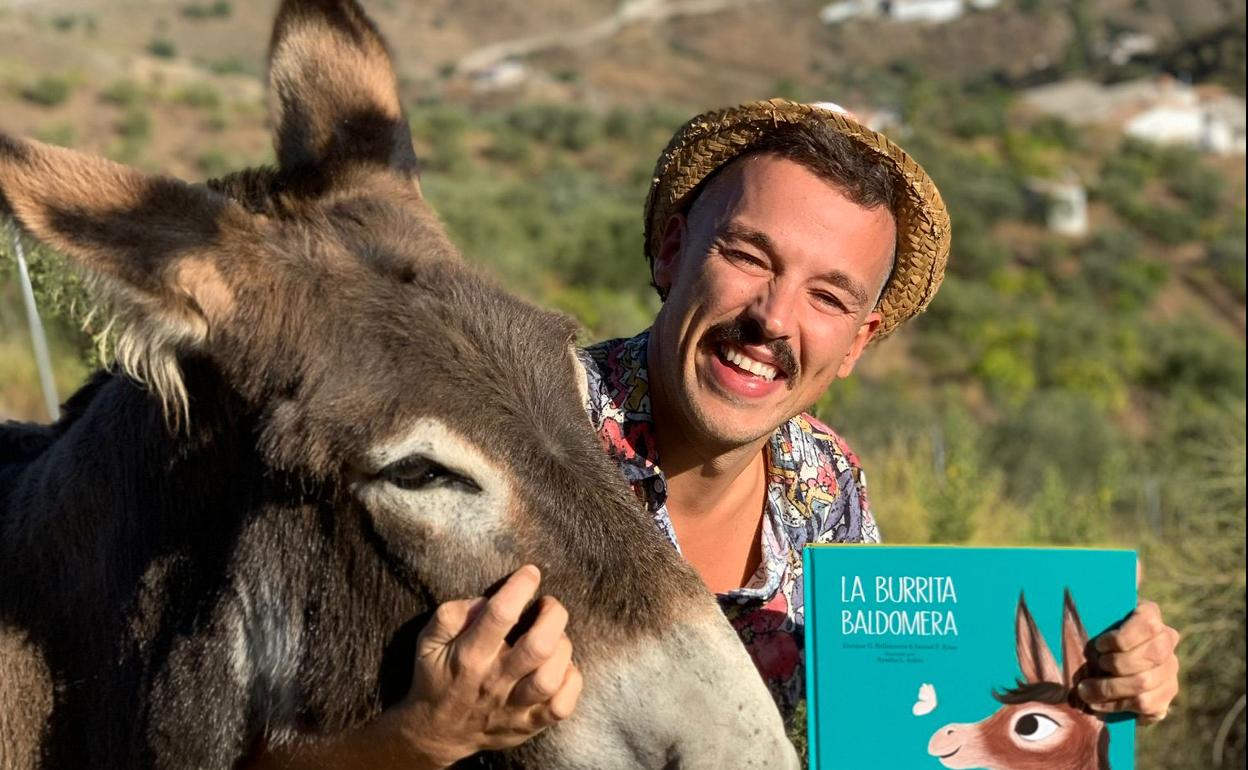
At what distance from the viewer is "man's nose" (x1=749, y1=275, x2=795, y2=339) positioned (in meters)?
3.11

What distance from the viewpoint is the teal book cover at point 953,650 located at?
2.60 m

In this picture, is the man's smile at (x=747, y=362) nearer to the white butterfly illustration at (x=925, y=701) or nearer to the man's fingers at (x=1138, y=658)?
the white butterfly illustration at (x=925, y=701)

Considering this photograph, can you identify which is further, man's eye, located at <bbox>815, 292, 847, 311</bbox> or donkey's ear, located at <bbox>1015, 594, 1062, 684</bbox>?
man's eye, located at <bbox>815, 292, 847, 311</bbox>

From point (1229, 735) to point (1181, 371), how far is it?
21.7m

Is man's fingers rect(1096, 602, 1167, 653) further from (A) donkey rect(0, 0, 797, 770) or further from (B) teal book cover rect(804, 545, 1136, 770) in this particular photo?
(A) donkey rect(0, 0, 797, 770)

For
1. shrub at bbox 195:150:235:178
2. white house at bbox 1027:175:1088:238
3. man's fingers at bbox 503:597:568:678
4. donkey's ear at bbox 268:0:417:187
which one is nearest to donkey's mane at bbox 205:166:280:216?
donkey's ear at bbox 268:0:417:187

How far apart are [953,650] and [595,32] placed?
8891 cm

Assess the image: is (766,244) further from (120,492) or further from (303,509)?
(120,492)

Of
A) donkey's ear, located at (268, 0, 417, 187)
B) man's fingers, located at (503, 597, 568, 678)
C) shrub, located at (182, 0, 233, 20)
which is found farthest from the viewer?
shrub, located at (182, 0, 233, 20)

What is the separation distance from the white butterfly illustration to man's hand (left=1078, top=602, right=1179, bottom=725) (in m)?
0.32

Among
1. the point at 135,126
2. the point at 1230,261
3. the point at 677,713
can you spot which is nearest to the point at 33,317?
the point at 677,713

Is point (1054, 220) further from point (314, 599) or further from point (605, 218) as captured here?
point (314, 599)

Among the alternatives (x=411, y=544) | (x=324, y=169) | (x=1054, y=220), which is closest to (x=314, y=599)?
(x=411, y=544)

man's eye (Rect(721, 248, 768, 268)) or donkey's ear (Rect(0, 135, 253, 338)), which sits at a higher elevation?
man's eye (Rect(721, 248, 768, 268))
